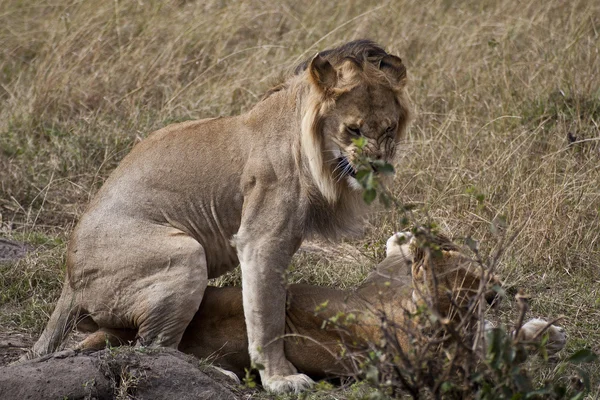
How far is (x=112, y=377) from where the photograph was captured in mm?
4000

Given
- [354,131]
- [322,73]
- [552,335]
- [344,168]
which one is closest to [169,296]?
[344,168]

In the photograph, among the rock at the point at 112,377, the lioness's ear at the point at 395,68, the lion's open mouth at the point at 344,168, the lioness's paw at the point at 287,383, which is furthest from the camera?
the lioness's ear at the point at 395,68

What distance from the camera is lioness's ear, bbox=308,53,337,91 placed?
4.43 metres

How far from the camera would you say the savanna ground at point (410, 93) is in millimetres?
5566

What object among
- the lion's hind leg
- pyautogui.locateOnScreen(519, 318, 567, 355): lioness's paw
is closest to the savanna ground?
pyautogui.locateOnScreen(519, 318, 567, 355): lioness's paw

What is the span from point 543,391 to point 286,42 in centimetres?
521

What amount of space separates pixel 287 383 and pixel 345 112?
119cm

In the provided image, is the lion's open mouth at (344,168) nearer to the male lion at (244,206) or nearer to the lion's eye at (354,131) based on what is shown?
the male lion at (244,206)

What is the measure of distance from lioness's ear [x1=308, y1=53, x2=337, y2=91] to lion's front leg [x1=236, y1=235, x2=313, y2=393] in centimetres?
71

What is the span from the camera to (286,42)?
8016mm

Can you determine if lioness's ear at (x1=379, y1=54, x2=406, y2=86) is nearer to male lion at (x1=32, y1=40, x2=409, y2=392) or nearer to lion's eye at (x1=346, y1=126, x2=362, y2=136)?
male lion at (x1=32, y1=40, x2=409, y2=392)

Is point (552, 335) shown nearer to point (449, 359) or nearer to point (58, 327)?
point (449, 359)

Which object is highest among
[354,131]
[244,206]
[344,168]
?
[354,131]

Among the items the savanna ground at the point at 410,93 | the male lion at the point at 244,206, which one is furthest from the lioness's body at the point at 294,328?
the savanna ground at the point at 410,93
